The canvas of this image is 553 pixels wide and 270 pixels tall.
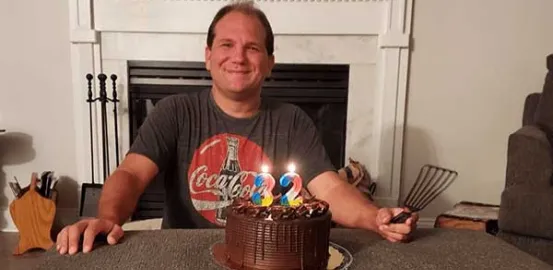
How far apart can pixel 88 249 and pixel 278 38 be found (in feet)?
6.22

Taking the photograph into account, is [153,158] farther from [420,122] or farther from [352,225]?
[420,122]

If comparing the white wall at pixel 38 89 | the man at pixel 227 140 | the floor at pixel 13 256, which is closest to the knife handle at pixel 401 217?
the man at pixel 227 140

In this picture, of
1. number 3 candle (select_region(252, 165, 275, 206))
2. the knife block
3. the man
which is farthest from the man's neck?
the knife block

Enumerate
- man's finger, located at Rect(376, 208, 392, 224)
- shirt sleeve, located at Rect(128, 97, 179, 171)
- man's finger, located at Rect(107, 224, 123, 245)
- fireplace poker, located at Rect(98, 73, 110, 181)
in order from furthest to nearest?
fireplace poker, located at Rect(98, 73, 110, 181), shirt sleeve, located at Rect(128, 97, 179, 171), man's finger, located at Rect(376, 208, 392, 224), man's finger, located at Rect(107, 224, 123, 245)

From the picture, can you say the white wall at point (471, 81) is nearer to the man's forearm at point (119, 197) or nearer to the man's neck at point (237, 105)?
the man's neck at point (237, 105)

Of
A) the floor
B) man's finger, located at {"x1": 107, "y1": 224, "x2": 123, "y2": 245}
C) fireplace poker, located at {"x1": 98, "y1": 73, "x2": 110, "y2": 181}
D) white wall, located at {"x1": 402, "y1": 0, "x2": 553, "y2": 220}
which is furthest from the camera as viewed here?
white wall, located at {"x1": 402, "y1": 0, "x2": 553, "y2": 220}

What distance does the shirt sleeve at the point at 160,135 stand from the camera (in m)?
1.34

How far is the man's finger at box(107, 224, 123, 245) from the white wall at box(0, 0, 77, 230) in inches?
74.1

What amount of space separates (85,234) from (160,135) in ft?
1.48

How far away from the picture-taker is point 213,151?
1.41 m

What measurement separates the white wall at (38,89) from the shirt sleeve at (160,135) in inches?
58.0

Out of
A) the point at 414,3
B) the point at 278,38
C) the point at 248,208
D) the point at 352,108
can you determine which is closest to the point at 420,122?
the point at 352,108

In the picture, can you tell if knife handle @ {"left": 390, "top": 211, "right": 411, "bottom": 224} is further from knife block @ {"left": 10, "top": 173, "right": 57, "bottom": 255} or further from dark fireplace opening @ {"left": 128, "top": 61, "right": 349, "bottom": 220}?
knife block @ {"left": 10, "top": 173, "right": 57, "bottom": 255}

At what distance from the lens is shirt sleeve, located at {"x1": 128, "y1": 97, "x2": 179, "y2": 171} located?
52.6 inches
